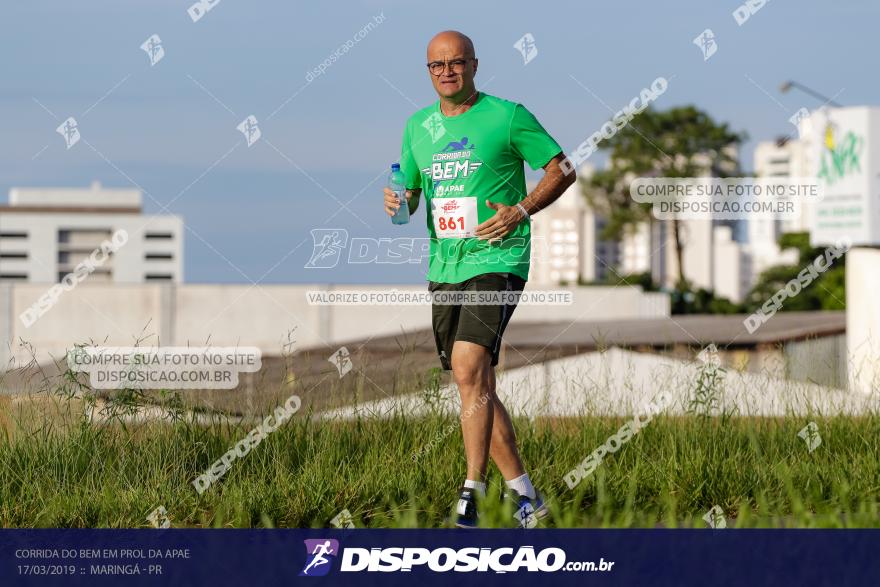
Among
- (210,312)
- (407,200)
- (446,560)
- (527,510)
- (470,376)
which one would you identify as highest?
(210,312)

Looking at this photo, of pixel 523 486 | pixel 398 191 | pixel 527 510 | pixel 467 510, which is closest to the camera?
pixel 467 510

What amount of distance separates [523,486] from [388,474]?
2.66ft

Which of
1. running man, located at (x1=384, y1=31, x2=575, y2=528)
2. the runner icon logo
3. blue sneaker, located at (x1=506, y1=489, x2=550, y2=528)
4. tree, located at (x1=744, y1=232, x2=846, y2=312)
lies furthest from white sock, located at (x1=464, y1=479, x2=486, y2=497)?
tree, located at (x1=744, y1=232, x2=846, y2=312)

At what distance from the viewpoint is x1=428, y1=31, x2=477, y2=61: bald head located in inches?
234

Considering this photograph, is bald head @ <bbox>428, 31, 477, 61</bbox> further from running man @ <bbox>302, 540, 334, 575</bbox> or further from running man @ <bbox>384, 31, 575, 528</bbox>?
running man @ <bbox>302, 540, 334, 575</bbox>

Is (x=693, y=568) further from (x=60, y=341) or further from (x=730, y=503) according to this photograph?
(x=60, y=341)

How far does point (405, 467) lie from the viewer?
6613mm

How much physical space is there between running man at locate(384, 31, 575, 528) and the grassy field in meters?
0.32

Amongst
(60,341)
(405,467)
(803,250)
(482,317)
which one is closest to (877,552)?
(482,317)

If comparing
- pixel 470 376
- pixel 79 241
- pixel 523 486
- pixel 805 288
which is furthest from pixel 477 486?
pixel 79 241

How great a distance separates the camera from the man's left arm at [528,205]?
5.85 meters

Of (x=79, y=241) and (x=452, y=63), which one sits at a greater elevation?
(x=79, y=241)

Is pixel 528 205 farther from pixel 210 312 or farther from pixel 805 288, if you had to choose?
pixel 210 312

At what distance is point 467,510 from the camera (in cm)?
575
